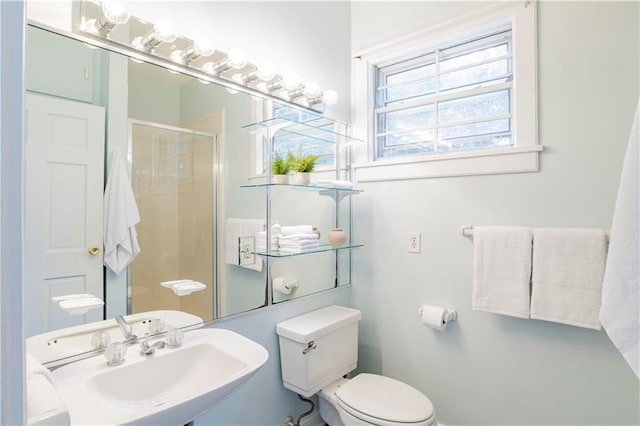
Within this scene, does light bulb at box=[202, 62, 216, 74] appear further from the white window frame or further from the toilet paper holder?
the toilet paper holder

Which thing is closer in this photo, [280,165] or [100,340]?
[100,340]

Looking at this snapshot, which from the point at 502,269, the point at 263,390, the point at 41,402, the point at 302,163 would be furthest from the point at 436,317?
the point at 41,402

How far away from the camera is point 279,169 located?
5.61 feet

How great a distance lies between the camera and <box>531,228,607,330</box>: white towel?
1.38 m

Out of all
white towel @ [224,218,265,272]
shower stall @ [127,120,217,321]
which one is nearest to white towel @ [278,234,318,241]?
white towel @ [224,218,265,272]

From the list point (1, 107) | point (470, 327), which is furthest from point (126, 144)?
point (470, 327)

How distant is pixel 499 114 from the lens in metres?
1.77

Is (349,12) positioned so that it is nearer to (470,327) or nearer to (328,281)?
(328,281)

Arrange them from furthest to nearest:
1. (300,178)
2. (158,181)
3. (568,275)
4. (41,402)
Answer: (300,178) → (568,275) → (158,181) → (41,402)

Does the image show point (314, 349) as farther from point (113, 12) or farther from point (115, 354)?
point (113, 12)

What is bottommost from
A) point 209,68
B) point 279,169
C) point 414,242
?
point 414,242

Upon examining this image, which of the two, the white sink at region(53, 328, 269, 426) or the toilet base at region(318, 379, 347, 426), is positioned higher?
the white sink at region(53, 328, 269, 426)

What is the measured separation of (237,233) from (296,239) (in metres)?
0.30

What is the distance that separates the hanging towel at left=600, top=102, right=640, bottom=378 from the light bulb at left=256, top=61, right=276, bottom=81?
4.63 ft
